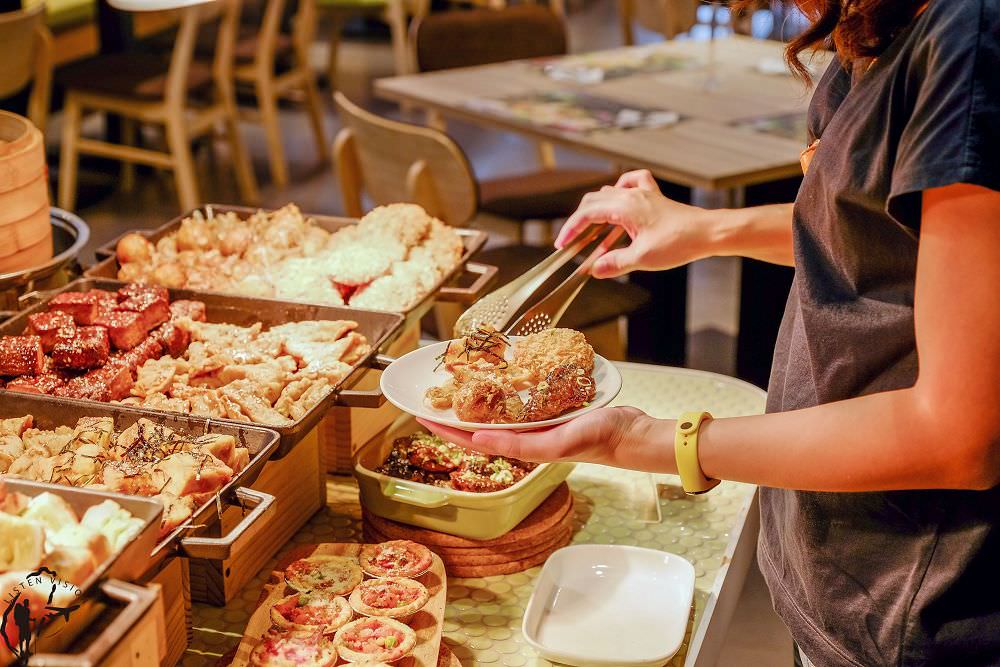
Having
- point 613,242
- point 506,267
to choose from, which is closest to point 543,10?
point 506,267

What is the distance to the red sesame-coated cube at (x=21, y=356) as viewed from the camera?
69.5 inches

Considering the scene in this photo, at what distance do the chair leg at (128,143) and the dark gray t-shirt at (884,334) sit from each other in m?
5.77

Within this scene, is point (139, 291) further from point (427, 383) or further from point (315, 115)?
point (315, 115)

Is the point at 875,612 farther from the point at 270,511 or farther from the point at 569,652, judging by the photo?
the point at 270,511

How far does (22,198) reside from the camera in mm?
1951

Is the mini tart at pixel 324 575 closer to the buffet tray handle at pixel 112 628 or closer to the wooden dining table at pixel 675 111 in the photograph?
the buffet tray handle at pixel 112 628

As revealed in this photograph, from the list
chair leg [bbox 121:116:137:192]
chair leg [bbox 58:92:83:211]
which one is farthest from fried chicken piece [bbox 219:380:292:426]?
chair leg [bbox 121:116:137:192]

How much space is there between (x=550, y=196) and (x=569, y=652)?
2965 millimetres

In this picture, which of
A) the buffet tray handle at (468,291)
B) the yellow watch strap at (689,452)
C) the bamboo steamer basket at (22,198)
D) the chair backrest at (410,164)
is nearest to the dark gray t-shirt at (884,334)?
the yellow watch strap at (689,452)

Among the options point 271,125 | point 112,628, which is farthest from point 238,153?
point 112,628

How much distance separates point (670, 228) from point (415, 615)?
0.68 metres

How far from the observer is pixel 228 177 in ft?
22.1

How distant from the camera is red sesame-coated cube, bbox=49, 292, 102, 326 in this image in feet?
6.28

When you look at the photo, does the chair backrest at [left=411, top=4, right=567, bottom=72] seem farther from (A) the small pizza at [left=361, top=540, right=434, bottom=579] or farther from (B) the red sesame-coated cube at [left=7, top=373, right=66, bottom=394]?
(A) the small pizza at [left=361, top=540, right=434, bottom=579]
